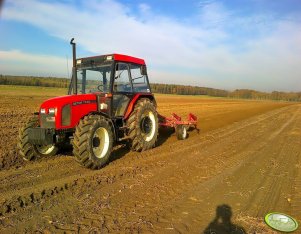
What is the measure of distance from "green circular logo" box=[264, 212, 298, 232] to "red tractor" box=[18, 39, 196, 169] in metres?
3.43

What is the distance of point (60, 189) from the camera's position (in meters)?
5.34

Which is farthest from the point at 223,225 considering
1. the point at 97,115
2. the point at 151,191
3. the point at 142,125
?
the point at 142,125

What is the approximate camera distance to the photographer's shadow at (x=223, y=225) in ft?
13.4

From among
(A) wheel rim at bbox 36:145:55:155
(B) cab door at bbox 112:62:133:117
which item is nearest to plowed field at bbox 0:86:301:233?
(A) wheel rim at bbox 36:145:55:155

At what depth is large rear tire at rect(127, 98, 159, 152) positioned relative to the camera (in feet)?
26.0

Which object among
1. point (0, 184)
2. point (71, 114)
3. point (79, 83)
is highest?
point (79, 83)

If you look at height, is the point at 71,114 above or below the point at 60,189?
above

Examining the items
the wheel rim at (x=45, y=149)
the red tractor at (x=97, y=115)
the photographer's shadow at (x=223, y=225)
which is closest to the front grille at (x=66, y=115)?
the red tractor at (x=97, y=115)

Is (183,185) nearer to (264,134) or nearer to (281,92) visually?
(264,134)

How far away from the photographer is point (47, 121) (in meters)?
6.59

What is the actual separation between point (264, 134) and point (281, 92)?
12622cm

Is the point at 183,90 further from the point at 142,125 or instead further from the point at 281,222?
the point at 281,222

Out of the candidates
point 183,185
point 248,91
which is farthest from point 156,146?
point 248,91

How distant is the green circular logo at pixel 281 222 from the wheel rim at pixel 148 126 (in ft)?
14.4
